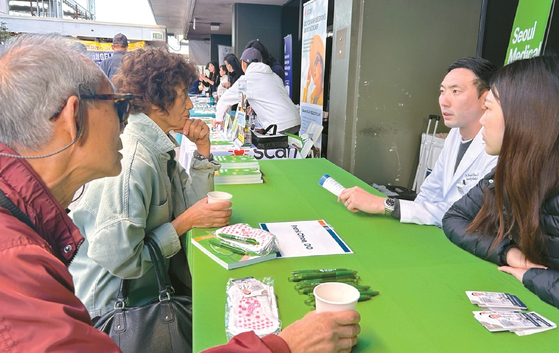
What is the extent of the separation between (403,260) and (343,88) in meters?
2.51

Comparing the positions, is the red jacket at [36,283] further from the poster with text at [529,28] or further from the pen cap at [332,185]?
the poster with text at [529,28]

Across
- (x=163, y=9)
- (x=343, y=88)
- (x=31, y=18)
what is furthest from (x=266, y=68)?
(x=163, y=9)

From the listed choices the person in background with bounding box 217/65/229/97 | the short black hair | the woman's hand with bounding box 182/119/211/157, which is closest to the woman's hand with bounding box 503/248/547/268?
the short black hair

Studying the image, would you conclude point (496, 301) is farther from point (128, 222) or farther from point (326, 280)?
point (128, 222)

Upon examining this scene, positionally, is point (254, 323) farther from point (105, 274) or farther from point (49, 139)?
point (105, 274)

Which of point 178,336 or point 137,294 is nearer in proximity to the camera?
point 178,336

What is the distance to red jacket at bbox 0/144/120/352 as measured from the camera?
0.59 meters

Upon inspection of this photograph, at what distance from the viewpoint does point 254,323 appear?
97 centimetres

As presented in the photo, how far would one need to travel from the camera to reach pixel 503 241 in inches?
54.7

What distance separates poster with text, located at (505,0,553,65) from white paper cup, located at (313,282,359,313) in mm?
2580

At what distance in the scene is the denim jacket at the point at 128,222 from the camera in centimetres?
138

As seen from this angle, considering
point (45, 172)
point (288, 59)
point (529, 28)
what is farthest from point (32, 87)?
point (288, 59)

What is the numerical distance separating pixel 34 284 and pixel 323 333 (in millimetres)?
537

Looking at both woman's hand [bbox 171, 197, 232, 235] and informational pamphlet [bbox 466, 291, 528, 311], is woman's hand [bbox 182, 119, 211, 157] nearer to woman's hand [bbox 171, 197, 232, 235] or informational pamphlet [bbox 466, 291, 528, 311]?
woman's hand [bbox 171, 197, 232, 235]
